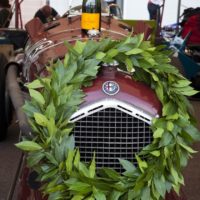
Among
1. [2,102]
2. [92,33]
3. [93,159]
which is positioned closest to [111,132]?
[93,159]

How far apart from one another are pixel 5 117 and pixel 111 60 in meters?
2.42

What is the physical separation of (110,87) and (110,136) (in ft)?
0.71

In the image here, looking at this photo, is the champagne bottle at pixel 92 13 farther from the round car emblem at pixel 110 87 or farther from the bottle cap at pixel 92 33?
the round car emblem at pixel 110 87

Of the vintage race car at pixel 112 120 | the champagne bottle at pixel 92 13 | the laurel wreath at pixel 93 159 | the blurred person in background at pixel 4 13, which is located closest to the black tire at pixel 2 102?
the champagne bottle at pixel 92 13

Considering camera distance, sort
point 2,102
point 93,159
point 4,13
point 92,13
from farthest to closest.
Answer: point 4,13
point 2,102
point 92,13
point 93,159

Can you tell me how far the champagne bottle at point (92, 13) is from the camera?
9.25 feet

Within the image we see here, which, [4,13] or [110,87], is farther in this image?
[4,13]

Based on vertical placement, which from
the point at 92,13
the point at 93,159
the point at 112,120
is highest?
the point at 92,13

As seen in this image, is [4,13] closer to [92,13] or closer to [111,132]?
[92,13]

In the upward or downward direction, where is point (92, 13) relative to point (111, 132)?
upward

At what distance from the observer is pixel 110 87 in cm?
223

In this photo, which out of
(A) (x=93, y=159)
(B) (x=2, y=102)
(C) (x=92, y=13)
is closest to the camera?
(A) (x=93, y=159)

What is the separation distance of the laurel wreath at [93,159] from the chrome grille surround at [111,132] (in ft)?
0.18

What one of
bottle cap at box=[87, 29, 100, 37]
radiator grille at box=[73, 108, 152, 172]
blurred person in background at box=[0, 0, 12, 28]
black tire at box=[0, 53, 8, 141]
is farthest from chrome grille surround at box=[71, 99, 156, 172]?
blurred person in background at box=[0, 0, 12, 28]
